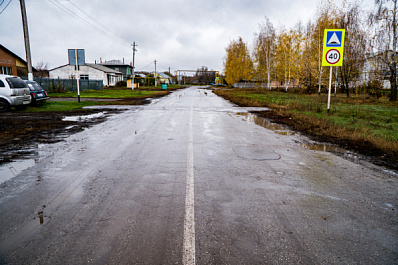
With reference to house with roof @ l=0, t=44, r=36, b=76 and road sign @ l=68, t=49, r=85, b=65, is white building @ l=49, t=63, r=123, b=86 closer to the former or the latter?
house with roof @ l=0, t=44, r=36, b=76

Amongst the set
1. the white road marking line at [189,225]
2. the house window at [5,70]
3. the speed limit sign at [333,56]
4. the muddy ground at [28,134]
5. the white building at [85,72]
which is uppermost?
the white building at [85,72]

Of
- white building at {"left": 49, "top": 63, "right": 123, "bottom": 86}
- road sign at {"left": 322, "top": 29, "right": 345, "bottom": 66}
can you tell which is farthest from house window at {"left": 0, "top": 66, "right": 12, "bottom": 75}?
road sign at {"left": 322, "top": 29, "right": 345, "bottom": 66}

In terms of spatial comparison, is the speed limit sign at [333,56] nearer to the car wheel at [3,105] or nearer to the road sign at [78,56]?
the road sign at [78,56]

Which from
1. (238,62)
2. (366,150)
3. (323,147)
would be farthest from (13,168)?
(238,62)

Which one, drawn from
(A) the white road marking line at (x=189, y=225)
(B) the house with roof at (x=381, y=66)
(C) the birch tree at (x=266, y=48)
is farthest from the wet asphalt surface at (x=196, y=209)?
(C) the birch tree at (x=266, y=48)

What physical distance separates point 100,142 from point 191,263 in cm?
582

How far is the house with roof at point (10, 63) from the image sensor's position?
35.2 m

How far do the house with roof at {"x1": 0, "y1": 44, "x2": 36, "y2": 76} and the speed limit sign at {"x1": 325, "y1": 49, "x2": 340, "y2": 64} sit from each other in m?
38.9

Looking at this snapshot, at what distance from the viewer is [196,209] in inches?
144

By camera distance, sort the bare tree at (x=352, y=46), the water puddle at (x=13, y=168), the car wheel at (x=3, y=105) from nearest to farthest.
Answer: the water puddle at (x=13, y=168), the car wheel at (x=3, y=105), the bare tree at (x=352, y=46)

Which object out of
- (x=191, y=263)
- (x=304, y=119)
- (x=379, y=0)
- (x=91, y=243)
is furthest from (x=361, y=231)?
(x=379, y=0)

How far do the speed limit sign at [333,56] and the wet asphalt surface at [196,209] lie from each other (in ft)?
26.3

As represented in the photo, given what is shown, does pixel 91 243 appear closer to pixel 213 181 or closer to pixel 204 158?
pixel 213 181

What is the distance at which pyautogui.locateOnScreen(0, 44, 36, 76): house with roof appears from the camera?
35.2m
